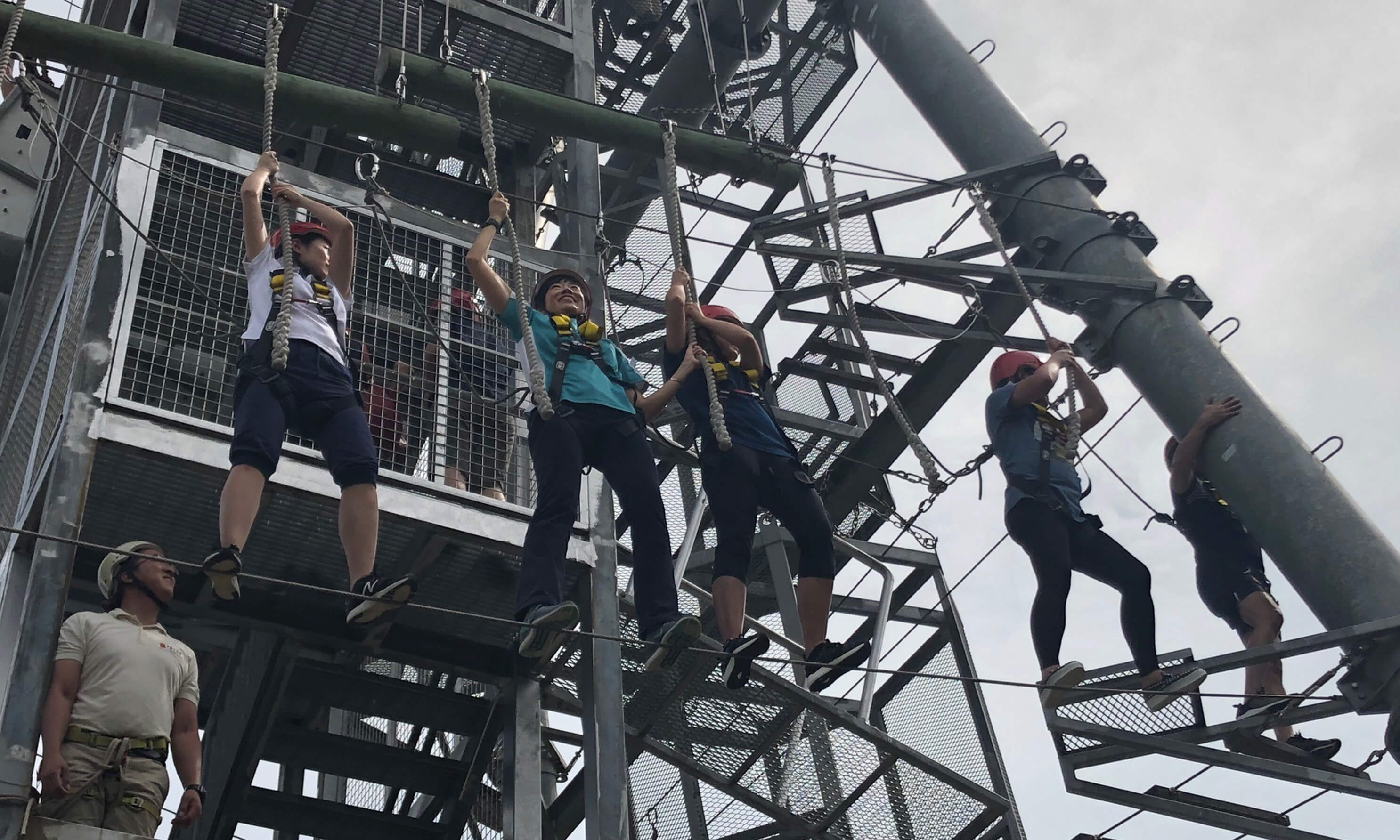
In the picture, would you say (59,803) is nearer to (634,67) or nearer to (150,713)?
(150,713)

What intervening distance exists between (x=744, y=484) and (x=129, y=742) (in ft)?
11.2

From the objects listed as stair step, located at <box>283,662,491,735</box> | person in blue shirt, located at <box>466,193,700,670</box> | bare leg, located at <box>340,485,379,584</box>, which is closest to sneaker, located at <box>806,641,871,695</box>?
person in blue shirt, located at <box>466,193,700,670</box>

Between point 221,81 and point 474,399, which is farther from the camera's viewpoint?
point 474,399

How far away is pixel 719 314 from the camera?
30.3 feet

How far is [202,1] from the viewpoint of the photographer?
1077 cm

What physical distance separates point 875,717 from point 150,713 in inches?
314

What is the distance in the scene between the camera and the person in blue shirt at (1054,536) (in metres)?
9.59

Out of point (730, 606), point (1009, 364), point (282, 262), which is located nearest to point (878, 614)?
point (1009, 364)

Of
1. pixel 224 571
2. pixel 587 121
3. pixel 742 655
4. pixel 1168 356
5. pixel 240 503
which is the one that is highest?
pixel 587 121

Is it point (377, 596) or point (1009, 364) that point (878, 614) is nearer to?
point (1009, 364)

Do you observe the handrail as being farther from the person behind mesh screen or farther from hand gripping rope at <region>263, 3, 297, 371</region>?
hand gripping rope at <region>263, 3, 297, 371</region>

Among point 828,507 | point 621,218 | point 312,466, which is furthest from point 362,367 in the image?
point 621,218

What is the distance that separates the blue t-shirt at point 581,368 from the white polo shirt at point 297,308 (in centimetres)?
92

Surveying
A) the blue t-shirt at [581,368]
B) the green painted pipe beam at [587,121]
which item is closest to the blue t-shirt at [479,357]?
the blue t-shirt at [581,368]
